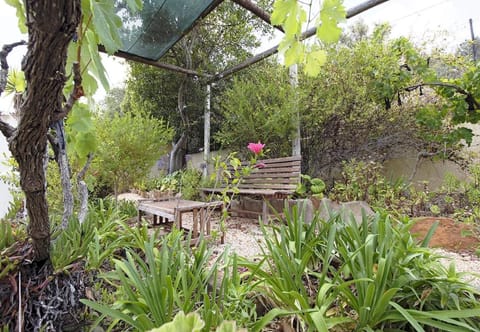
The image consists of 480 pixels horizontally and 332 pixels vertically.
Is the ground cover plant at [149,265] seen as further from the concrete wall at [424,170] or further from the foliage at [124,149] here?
the concrete wall at [424,170]

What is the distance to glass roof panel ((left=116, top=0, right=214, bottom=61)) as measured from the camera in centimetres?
250

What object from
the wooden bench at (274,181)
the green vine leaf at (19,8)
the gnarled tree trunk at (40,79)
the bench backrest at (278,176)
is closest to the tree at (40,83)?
the gnarled tree trunk at (40,79)

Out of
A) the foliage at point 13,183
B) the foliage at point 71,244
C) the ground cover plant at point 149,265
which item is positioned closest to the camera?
the ground cover plant at point 149,265

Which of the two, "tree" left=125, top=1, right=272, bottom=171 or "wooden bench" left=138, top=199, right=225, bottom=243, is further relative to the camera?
"tree" left=125, top=1, right=272, bottom=171

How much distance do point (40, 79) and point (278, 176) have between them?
3.50 metres

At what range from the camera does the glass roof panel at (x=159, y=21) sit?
2.50m

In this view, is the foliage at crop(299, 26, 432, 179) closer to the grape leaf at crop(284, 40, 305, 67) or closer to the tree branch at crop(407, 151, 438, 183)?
the tree branch at crop(407, 151, 438, 183)

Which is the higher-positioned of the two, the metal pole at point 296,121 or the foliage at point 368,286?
the metal pole at point 296,121

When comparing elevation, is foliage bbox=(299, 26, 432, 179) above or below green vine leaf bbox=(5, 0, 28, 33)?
above

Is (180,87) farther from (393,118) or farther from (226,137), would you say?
(393,118)

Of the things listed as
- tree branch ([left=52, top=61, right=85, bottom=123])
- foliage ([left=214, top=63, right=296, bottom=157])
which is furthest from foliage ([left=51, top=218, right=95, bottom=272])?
foliage ([left=214, top=63, right=296, bottom=157])

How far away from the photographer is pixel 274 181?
12.6ft

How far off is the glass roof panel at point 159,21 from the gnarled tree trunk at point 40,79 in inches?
79.0

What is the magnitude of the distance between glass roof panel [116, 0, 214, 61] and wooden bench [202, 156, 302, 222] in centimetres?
185
